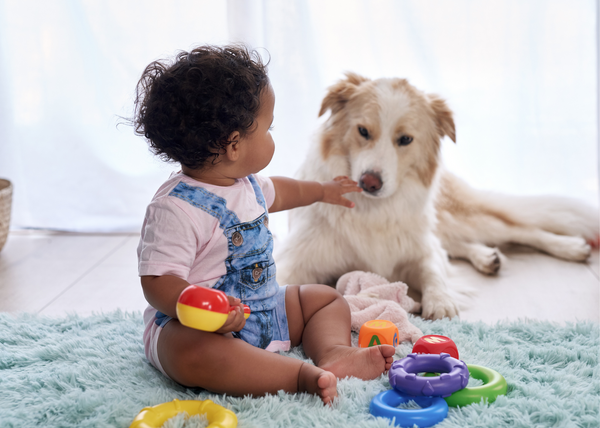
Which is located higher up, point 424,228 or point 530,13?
point 530,13

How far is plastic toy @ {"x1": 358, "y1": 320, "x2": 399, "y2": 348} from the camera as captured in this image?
1.53 m

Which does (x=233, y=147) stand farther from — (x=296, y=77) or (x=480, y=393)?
(x=296, y=77)

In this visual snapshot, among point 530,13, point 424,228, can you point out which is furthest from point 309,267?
point 530,13

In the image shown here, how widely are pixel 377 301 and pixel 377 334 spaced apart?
311 millimetres

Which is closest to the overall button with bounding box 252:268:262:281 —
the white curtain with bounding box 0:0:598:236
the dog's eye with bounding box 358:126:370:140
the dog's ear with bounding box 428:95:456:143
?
the dog's eye with bounding box 358:126:370:140

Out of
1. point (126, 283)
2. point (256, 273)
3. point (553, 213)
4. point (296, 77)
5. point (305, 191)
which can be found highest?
point (296, 77)

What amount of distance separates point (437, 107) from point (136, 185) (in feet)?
6.09

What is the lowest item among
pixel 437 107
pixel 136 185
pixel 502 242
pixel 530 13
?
pixel 502 242

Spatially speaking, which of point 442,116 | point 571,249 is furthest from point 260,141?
point 571,249

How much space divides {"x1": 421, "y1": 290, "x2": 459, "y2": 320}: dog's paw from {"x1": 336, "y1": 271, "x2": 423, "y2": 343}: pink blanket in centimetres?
5

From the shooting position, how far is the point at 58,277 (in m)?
2.42

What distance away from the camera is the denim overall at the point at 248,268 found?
4.48ft

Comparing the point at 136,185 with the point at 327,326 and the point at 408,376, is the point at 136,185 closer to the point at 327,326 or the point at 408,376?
the point at 327,326

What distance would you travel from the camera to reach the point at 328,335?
4.81 ft
